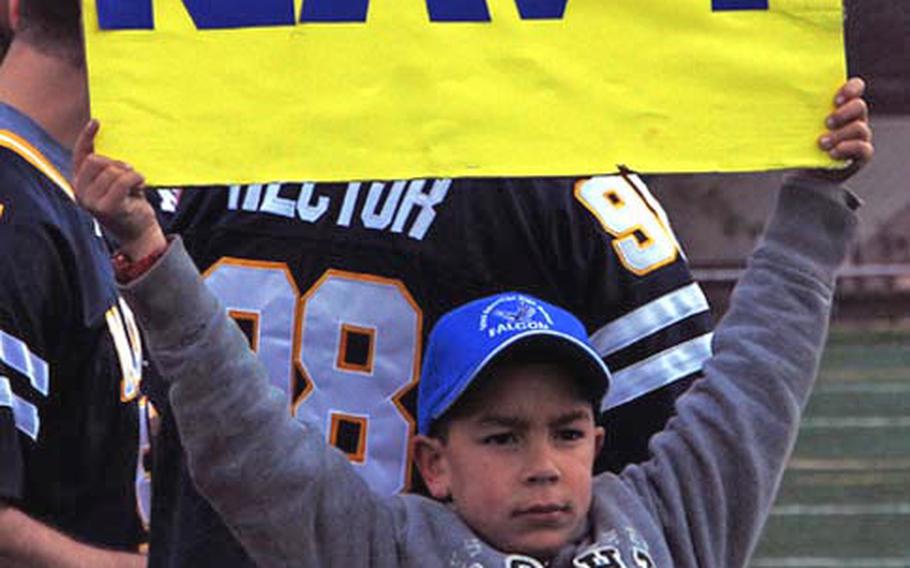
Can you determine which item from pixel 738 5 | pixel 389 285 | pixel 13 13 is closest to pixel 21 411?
pixel 13 13

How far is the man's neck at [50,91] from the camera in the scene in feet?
13.9

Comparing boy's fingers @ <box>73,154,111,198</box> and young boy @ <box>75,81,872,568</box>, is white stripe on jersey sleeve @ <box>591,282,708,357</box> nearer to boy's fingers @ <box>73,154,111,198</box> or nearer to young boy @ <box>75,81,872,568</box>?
young boy @ <box>75,81,872,568</box>

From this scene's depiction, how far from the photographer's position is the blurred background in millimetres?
11375

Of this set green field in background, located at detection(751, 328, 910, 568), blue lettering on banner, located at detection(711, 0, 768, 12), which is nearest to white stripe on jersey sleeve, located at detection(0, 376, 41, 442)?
blue lettering on banner, located at detection(711, 0, 768, 12)

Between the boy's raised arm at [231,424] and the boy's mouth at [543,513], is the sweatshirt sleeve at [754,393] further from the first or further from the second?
the boy's raised arm at [231,424]

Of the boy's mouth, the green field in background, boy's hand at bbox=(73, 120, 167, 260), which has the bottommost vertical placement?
the green field in background

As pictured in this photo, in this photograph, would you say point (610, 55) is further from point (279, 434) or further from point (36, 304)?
point (36, 304)

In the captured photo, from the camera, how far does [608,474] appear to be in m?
3.49

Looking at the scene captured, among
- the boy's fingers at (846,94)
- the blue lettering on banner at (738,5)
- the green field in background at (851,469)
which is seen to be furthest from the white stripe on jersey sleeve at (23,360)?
the green field in background at (851,469)

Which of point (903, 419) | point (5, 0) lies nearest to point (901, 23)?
point (5, 0)

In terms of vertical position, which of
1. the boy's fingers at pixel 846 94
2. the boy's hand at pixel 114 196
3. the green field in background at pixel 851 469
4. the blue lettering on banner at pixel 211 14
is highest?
the blue lettering on banner at pixel 211 14

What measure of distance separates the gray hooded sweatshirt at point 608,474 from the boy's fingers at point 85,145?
0.51 ft

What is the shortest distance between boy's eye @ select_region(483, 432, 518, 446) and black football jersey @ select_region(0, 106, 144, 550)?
993 millimetres

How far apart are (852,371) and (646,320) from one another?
1227 centimetres
